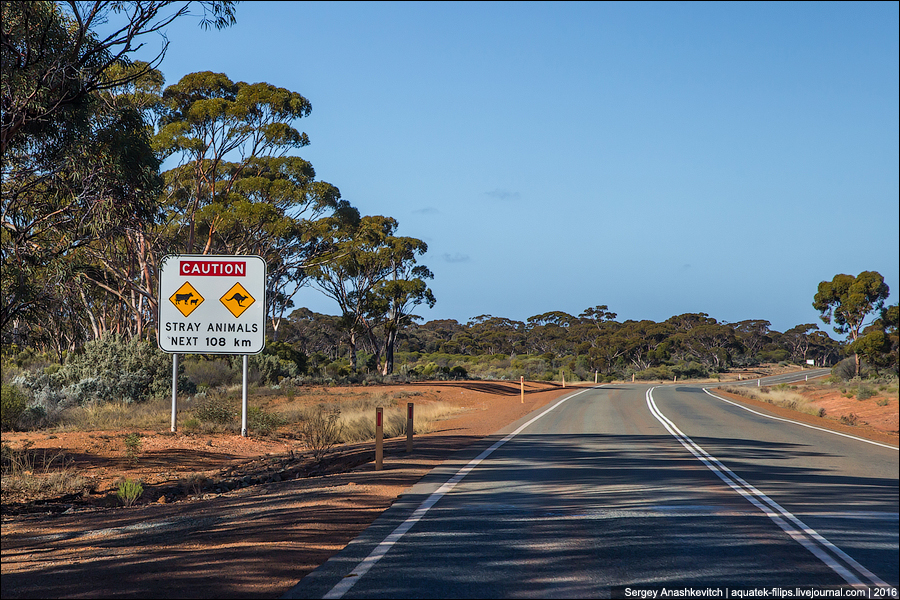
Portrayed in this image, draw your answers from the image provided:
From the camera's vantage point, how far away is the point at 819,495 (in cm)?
953

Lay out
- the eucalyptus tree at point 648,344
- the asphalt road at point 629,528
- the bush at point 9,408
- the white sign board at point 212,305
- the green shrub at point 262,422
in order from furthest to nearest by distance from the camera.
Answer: the eucalyptus tree at point 648,344, the green shrub at point 262,422, the bush at point 9,408, the white sign board at point 212,305, the asphalt road at point 629,528

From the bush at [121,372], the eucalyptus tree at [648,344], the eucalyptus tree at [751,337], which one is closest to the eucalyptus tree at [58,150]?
the bush at [121,372]

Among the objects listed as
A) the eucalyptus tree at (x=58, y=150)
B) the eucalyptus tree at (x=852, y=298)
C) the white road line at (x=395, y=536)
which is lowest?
the white road line at (x=395, y=536)

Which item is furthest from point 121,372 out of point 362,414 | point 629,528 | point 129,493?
point 629,528

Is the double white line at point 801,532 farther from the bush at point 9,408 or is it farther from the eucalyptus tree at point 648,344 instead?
the eucalyptus tree at point 648,344

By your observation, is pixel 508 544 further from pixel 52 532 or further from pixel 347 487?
pixel 52 532

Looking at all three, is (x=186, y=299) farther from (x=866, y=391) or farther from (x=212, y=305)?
(x=866, y=391)

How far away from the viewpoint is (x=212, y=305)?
17.0m

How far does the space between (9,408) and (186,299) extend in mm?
5333

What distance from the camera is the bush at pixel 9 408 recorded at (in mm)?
17609

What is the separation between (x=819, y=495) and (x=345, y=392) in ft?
82.3

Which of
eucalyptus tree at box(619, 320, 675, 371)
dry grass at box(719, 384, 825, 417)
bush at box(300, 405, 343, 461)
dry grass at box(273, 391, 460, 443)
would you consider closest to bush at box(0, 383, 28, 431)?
dry grass at box(273, 391, 460, 443)

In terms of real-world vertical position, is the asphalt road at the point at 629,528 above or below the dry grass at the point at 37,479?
above

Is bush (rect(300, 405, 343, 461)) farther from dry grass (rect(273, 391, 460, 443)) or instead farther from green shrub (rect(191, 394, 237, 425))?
green shrub (rect(191, 394, 237, 425))
